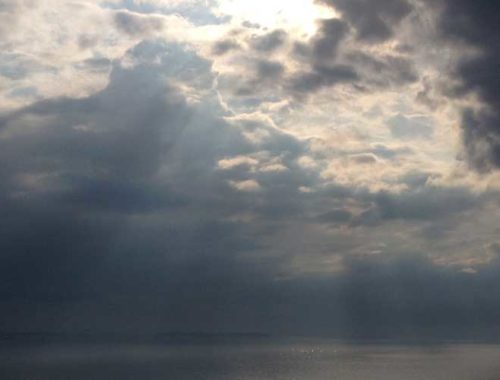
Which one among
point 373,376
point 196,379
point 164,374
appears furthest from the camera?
point 373,376

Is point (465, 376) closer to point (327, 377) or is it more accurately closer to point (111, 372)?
point (327, 377)

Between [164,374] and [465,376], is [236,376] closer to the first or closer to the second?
[164,374]

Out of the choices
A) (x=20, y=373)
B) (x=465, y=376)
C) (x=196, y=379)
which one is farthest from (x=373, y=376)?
(x=20, y=373)

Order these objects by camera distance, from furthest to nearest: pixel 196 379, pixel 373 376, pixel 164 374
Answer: pixel 373 376 < pixel 164 374 < pixel 196 379

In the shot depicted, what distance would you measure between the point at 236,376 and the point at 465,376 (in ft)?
183

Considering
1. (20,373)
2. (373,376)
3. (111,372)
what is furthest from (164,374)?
(373,376)

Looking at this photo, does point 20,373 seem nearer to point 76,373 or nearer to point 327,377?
point 76,373

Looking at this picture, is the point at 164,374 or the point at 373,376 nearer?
the point at 164,374

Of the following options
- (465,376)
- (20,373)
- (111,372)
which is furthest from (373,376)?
(20,373)

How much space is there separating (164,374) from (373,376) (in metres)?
53.2

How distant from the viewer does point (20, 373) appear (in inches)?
5674

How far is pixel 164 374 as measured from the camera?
480ft

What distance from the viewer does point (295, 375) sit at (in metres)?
161

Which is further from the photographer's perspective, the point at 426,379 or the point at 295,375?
the point at 295,375
